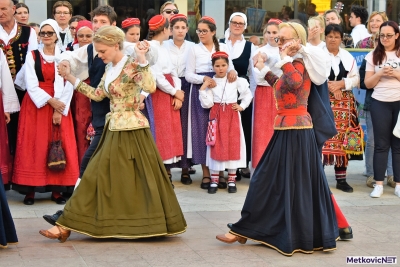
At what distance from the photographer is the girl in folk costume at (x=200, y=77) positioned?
9.26 m

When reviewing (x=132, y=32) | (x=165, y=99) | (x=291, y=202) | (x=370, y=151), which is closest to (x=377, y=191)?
(x=370, y=151)

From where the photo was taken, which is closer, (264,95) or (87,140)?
(87,140)

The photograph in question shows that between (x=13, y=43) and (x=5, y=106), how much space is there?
718 mm

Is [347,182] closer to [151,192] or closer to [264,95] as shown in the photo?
[264,95]

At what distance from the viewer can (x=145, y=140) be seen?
668 cm

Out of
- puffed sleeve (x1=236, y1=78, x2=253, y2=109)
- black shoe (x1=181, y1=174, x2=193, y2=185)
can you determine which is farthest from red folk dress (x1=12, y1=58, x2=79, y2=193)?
puffed sleeve (x1=236, y1=78, x2=253, y2=109)

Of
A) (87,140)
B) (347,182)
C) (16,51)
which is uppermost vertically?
(16,51)

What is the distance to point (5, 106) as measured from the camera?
27.2ft

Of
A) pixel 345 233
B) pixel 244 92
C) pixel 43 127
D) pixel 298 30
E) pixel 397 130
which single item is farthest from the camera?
pixel 244 92

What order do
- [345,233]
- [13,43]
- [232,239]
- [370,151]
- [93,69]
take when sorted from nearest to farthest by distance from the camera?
1. [232,239]
2. [345,233]
3. [93,69]
4. [13,43]
5. [370,151]

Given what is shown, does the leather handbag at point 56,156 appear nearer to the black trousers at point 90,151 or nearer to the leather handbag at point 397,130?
the black trousers at point 90,151

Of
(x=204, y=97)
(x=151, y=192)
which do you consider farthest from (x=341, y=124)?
(x=151, y=192)

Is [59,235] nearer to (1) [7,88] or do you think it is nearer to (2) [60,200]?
(2) [60,200]

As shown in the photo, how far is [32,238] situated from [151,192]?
1.11 meters
